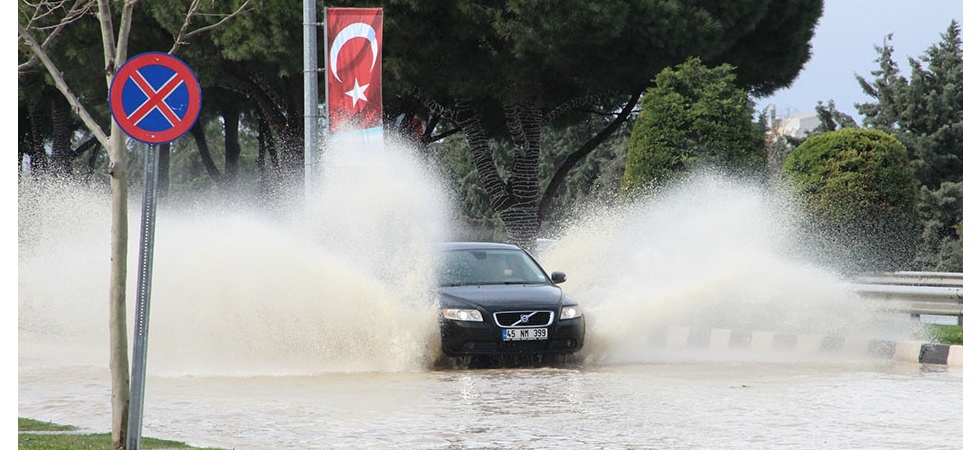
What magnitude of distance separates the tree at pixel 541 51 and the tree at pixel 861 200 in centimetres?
639

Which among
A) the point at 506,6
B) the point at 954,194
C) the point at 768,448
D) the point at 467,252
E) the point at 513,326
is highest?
the point at 506,6

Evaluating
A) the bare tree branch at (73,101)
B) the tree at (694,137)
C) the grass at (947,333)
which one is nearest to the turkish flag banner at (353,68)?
the tree at (694,137)

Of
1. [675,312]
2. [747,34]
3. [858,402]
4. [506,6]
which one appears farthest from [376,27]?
[747,34]

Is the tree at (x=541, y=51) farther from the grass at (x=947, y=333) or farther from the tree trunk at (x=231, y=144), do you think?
the tree trunk at (x=231, y=144)

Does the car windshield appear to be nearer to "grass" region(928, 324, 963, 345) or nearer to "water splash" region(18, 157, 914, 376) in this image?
"water splash" region(18, 157, 914, 376)

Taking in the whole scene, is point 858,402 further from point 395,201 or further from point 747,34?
point 747,34

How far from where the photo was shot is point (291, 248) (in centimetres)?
1584

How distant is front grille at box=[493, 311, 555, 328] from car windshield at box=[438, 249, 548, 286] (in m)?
1.19

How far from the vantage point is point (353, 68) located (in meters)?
19.5

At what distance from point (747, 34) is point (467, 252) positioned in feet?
60.4

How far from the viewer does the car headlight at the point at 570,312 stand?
47.3ft

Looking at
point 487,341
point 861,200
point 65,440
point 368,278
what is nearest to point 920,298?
point 861,200

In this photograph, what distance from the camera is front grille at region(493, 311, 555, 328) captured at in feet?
46.3

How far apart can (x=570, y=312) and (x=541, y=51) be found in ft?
46.1
